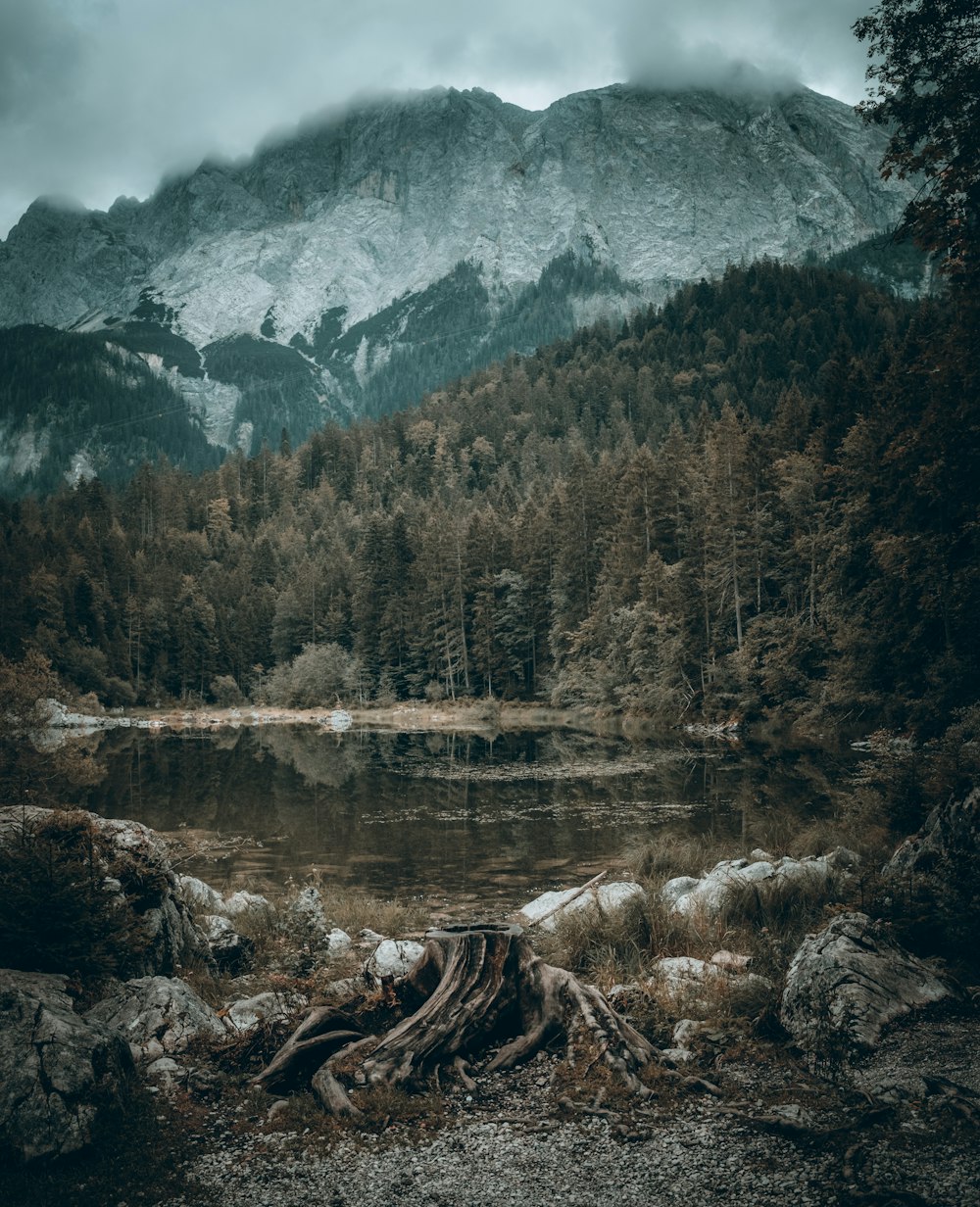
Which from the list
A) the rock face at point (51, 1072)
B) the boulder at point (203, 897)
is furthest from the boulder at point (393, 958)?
the boulder at point (203, 897)

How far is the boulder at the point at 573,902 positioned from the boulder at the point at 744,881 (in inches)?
29.0

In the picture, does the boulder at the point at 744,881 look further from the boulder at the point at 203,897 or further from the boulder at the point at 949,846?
the boulder at the point at 203,897

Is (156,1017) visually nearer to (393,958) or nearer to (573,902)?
(393,958)

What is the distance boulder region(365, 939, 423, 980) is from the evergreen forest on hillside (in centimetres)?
1395

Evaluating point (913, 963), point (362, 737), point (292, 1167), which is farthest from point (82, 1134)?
point (362, 737)

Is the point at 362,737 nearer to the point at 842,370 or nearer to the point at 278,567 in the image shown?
the point at 842,370

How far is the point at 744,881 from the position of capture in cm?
1420

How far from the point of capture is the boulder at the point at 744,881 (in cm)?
1385

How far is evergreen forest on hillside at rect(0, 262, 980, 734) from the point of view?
105 feet

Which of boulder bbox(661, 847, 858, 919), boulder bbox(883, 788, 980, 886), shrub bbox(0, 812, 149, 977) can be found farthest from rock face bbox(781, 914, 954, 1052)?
shrub bbox(0, 812, 149, 977)

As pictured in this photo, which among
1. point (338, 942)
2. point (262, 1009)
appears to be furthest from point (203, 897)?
point (262, 1009)

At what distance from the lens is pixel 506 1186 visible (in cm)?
685

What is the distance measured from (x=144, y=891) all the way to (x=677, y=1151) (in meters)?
8.03

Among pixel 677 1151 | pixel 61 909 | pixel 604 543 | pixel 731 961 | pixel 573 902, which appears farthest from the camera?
pixel 604 543
